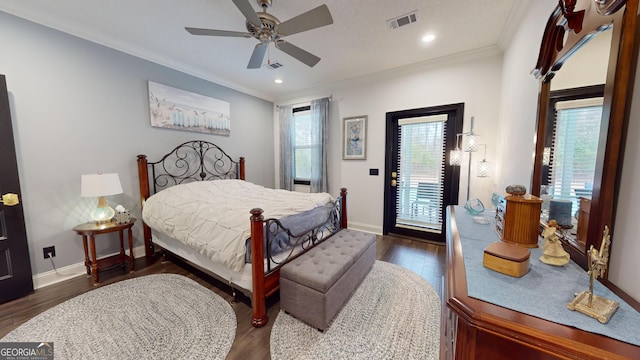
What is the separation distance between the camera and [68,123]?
7.63 feet

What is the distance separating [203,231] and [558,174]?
2475mm

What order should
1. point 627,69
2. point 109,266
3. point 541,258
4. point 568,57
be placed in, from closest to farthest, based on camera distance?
point 627,69
point 541,258
point 568,57
point 109,266

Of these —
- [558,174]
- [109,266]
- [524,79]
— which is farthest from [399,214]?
[109,266]

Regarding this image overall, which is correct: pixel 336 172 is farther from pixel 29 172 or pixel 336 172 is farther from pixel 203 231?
pixel 29 172

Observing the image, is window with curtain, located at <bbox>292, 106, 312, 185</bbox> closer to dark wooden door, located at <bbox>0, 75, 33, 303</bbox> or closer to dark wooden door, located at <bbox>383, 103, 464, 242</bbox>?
dark wooden door, located at <bbox>383, 103, 464, 242</bbox>

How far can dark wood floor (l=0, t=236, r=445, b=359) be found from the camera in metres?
1.61

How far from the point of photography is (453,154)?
9.58ft

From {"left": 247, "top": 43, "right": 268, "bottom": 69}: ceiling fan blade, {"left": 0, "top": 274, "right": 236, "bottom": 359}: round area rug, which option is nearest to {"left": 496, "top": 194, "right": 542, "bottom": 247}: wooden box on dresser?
{"left": 0, "top": 274, "right": 236, "bottom": 359}: round area rug

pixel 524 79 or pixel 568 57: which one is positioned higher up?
pixel 524 79

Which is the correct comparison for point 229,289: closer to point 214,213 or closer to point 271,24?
point 214,213

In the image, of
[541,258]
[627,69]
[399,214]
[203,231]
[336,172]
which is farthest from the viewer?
[336,172]

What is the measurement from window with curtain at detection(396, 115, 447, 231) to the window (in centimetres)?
177

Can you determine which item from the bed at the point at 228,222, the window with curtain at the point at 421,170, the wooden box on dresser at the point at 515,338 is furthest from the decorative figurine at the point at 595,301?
the window with curtain at the point at 421,170

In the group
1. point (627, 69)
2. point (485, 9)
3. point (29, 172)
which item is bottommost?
point (29, 172)
